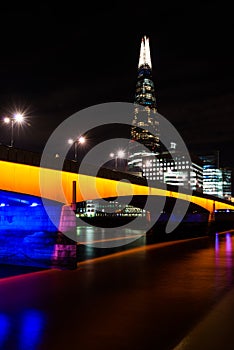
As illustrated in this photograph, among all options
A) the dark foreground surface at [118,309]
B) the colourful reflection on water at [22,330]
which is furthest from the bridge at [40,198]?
the colourful reflection on water at [22,330]

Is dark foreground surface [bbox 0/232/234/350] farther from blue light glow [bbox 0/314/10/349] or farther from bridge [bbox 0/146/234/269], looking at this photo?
bridge [bbox 0/146/234/269]

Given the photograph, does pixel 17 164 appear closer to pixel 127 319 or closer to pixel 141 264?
pixel 141 264

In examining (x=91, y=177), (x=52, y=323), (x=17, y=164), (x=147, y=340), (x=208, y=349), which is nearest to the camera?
(x=208, y=349)

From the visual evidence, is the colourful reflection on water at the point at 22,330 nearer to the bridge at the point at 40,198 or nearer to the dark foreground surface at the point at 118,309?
the dark foreground surface at the point at 118,309

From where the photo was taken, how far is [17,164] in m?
29.9

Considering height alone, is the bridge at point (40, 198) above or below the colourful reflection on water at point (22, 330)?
above

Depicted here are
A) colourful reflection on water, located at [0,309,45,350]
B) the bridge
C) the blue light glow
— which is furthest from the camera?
the bridge

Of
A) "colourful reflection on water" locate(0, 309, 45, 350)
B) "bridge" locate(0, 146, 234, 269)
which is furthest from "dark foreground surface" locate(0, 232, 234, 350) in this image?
"bridge" locate(0, 146, 234, 269)

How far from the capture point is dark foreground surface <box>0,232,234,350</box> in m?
9.46

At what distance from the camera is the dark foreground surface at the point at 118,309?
946 centimetres

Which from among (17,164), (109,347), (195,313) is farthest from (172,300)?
(17,164)

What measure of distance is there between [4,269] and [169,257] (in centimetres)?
1095

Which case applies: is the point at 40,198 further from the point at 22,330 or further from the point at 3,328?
the point at 22,330

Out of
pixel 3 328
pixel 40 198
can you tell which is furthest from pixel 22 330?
pixel 40 198
